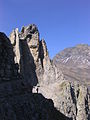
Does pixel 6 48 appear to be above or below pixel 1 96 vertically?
above

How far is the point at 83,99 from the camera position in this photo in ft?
220

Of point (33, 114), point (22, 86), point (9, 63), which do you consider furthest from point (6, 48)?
point (33, 114)

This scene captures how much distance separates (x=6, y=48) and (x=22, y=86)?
18.1ft

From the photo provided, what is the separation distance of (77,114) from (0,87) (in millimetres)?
36358

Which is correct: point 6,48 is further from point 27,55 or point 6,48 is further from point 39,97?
point 27,55

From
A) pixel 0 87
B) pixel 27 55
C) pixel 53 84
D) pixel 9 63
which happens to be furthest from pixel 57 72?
pixel 0 87

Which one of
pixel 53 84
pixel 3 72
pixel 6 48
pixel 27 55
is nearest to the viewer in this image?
pixel 3 72

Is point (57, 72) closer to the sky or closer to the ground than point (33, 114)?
closer to the sky

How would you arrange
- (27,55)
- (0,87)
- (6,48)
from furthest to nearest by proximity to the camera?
1. (27,55)
2. (6,48)
3. (0,87)

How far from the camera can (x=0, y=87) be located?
31.6m

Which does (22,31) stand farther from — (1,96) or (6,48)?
(1,96)

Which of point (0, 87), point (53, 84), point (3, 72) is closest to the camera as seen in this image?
point (0, 87)

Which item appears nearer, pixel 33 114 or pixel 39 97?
pixel 33 114

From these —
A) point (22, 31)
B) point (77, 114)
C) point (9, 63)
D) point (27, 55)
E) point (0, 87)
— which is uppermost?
point (22, 31)
